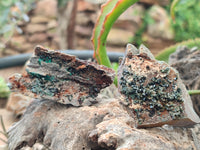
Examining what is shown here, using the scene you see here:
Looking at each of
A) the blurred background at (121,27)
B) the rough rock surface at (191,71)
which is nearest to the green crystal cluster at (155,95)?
the rough rock surface at (191,71)

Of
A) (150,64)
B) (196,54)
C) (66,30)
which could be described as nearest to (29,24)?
(66,30)

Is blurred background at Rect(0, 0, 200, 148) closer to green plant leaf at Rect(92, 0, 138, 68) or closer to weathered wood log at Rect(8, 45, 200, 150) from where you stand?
green plant leaf at Rect(92, 0, 138, 68)

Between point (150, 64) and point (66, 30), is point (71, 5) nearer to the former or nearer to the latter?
point (66, 30)

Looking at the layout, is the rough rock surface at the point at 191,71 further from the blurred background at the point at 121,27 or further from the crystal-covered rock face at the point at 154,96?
the blurred background at the point at 121,27

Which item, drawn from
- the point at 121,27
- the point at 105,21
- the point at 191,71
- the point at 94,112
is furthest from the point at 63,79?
the point at 121,27

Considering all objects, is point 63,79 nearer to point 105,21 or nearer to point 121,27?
point 105,21

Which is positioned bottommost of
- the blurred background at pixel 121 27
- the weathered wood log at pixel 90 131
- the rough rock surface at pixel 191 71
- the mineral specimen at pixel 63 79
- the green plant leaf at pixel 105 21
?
the weathered wood log at pixel 90 131
